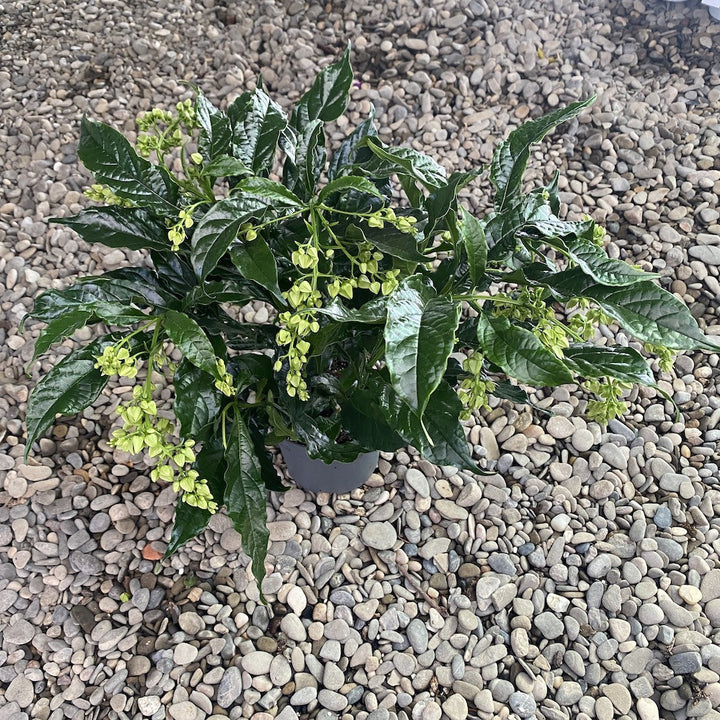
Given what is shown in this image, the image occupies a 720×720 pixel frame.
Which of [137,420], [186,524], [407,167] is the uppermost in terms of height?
[407,167]

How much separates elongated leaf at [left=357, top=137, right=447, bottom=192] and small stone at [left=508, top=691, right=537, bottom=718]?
3.65 ft

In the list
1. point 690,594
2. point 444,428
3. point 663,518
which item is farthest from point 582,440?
point 444,428

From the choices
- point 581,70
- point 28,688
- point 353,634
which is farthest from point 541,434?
point 581,70

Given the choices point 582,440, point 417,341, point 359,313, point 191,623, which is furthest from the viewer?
point 582,440

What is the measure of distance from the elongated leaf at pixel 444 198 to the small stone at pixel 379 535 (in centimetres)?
87

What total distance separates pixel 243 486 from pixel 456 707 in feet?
2.39

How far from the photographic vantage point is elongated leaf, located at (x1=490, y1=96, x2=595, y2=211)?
1168mm

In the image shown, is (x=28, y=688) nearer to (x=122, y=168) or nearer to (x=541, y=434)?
(x=122, y=168)

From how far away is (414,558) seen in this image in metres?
1.75

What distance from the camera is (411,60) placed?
2754mm

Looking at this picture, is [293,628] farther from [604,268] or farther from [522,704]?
[604,268]

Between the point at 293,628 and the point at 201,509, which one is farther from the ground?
the point at 201,509

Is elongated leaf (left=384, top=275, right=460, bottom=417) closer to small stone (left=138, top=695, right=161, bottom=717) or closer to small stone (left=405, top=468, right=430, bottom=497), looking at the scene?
small stone (left=405, top=468, right=430, bottom=497)

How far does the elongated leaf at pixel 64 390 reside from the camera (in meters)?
1.12
